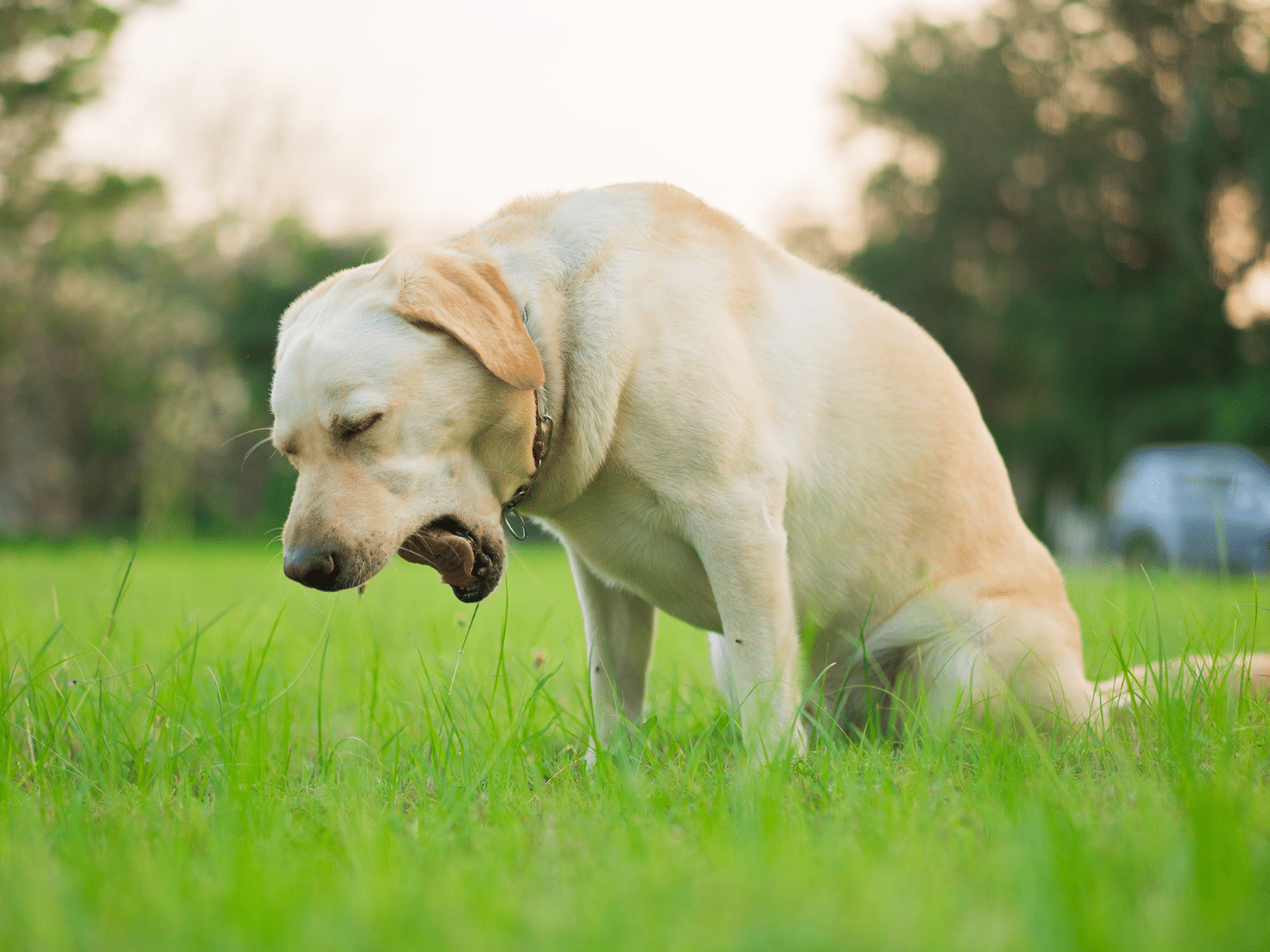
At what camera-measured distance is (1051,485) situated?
955 inches

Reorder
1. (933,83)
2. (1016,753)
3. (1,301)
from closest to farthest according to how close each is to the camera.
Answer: (1016,753)
(1,301)
(933,83)

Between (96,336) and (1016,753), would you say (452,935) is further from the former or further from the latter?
(96,336)

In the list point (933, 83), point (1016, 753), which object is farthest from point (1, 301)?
point (933, 83)

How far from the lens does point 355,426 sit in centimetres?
217

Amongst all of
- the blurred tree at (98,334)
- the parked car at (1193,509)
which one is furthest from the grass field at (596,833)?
the blurred tree at (98,334)

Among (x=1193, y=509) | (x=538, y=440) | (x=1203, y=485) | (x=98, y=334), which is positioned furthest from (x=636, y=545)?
(x=98, y=334)

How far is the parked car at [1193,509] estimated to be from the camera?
11.4 meters

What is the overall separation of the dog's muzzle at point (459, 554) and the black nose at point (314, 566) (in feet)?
0.67

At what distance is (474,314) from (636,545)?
0.73 meters

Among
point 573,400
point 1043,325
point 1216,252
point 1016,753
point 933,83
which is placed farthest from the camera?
point 933,83

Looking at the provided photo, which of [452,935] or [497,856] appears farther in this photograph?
[497,856]

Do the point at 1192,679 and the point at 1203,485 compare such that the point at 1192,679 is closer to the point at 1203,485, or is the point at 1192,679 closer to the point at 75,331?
the point at 1203,485

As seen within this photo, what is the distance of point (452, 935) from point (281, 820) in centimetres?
81

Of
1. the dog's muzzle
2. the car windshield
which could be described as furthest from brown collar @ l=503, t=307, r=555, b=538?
the car windshield
